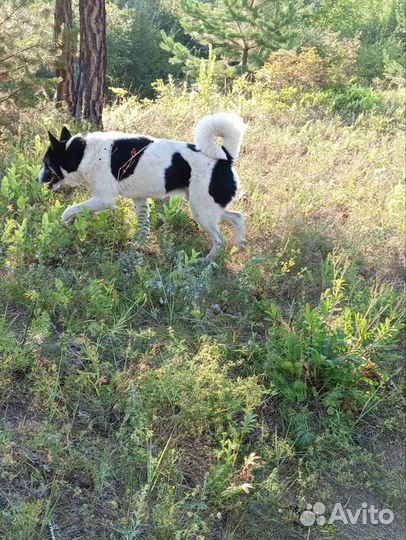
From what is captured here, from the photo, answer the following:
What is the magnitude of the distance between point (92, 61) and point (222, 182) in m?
3.27

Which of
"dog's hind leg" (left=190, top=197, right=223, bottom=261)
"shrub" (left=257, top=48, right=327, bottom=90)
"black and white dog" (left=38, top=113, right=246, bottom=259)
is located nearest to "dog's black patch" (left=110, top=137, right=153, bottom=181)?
"black and white dog" (left=38, top=113, right=246, bottom=259)

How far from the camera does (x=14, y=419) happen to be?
2.88 metres

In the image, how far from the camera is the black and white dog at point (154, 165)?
4.58 metres

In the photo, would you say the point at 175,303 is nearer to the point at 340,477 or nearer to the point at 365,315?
the point at 365,315

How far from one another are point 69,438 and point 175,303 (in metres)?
1.41

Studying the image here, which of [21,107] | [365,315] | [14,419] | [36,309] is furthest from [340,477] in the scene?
[21,107]

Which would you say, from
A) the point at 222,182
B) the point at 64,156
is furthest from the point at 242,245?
the point at 64,156

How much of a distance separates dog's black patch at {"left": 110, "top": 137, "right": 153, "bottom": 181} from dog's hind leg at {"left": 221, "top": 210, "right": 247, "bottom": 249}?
979 mm

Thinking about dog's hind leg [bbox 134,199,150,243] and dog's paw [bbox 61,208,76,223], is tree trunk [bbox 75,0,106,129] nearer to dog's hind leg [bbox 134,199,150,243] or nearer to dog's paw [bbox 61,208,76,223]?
dog's hind leg [bbox 134,199,150,243]

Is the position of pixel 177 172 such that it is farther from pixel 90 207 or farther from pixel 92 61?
pixel 92 61

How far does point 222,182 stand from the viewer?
4609 millimetres

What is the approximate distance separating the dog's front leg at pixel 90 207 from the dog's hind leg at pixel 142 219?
273 mm

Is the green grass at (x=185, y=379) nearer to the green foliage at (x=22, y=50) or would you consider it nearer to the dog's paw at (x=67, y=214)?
the dog's paw at (x=67, y=214)

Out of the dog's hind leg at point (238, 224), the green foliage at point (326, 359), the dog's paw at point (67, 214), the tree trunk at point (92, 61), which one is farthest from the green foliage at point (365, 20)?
the green foliage at point (326, 359)
